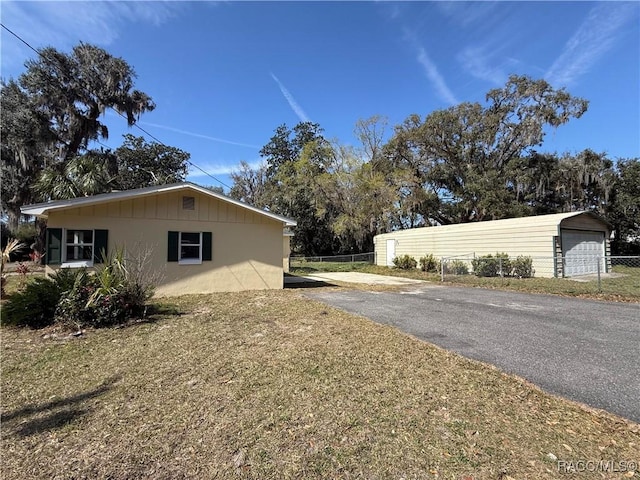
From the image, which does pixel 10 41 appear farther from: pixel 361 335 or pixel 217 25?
pixel 361 335

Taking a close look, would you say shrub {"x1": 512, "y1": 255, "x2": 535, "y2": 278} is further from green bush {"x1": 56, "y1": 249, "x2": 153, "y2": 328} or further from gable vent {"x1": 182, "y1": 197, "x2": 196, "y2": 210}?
green bush {"x1": 56, "y1": 249, "x2": 153, "y2": 328}

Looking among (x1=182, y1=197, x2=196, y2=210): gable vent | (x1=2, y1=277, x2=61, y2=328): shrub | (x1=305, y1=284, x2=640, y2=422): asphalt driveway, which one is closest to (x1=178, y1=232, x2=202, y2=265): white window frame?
(x1=182, y1=197, x2=196, y2=210): gable vent

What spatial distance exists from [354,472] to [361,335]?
317 cm

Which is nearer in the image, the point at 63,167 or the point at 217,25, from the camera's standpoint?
the point at 217,25

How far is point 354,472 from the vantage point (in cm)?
225

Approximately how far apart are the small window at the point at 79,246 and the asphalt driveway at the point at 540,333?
6.06m

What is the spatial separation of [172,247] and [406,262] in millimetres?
13476

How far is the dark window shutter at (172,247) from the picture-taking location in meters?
9.69

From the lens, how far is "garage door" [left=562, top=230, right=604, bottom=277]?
1387 centimetres

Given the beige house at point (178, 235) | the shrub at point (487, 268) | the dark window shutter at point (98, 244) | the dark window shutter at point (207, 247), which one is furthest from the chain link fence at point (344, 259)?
the dark window shutter at point (98, 244)

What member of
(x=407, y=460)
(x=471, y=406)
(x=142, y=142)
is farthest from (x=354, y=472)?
(x=142, y=142)

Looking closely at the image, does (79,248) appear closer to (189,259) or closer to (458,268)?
(189,259)

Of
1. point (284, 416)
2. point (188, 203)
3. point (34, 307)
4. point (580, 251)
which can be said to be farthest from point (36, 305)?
point (580, 251)

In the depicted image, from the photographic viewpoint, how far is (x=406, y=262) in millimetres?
19578
